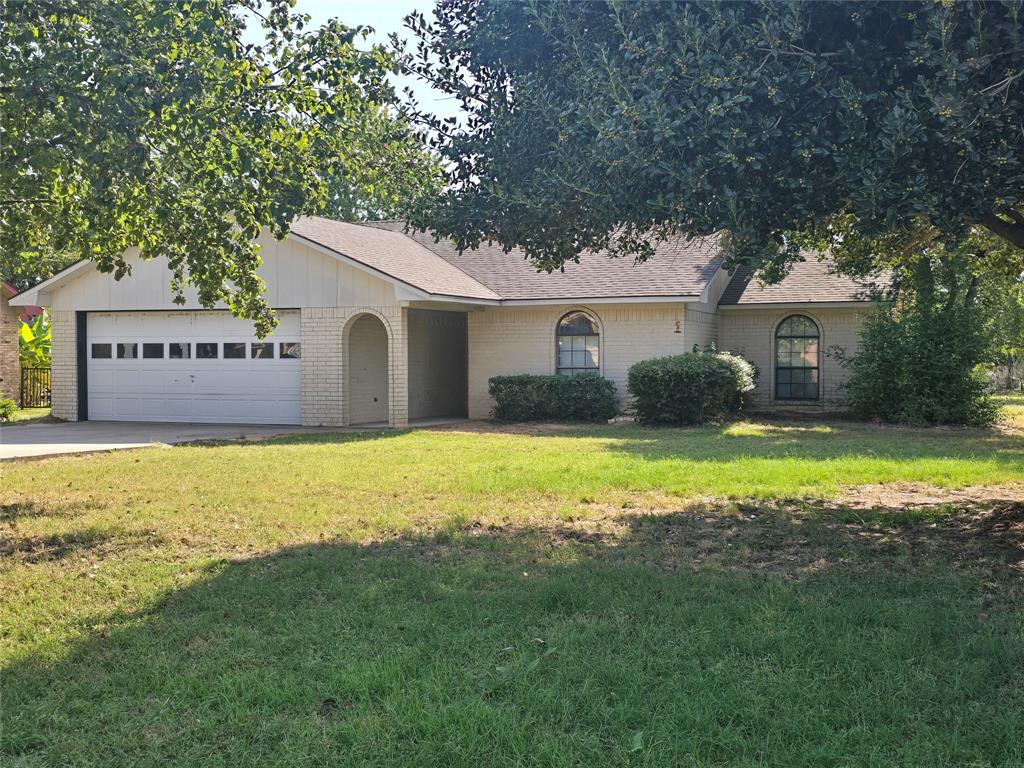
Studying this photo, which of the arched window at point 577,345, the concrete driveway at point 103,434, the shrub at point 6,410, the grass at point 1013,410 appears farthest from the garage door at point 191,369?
the grass at point 1013,410

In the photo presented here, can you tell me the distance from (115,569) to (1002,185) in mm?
6965

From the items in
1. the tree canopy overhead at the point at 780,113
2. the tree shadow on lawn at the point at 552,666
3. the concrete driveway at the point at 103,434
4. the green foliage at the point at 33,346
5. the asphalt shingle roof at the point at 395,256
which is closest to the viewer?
the tree shadow on lawn at the point at 552,666

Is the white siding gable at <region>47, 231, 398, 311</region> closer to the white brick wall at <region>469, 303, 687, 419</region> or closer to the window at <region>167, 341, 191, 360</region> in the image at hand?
the window at <region>167, 341, 191, 360</region>

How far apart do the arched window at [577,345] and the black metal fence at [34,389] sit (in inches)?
675

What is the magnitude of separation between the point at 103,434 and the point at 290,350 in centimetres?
431

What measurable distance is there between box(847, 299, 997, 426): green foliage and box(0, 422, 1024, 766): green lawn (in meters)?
8.66

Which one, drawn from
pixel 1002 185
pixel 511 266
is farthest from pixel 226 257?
pixel 511 266

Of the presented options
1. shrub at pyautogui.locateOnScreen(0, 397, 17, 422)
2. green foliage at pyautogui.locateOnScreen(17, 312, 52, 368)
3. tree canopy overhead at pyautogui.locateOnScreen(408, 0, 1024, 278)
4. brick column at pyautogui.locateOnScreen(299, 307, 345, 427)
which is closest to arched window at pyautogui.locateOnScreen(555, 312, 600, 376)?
brick column at pyautogui.locateOnScreen(299, 307, 345, 427)

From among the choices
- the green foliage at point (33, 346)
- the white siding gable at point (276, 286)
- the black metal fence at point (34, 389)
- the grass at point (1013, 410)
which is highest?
the white siding gable at point (276, 286)

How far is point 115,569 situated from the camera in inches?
283

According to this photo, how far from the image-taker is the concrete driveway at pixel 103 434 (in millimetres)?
15664

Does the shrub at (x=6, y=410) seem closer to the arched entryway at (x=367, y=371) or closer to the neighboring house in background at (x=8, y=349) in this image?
the neighboring house in background at (x=8, y=349)

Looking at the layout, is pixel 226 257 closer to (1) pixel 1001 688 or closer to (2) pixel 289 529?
(2) pixel 289 529

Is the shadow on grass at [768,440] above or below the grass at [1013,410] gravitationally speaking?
below
